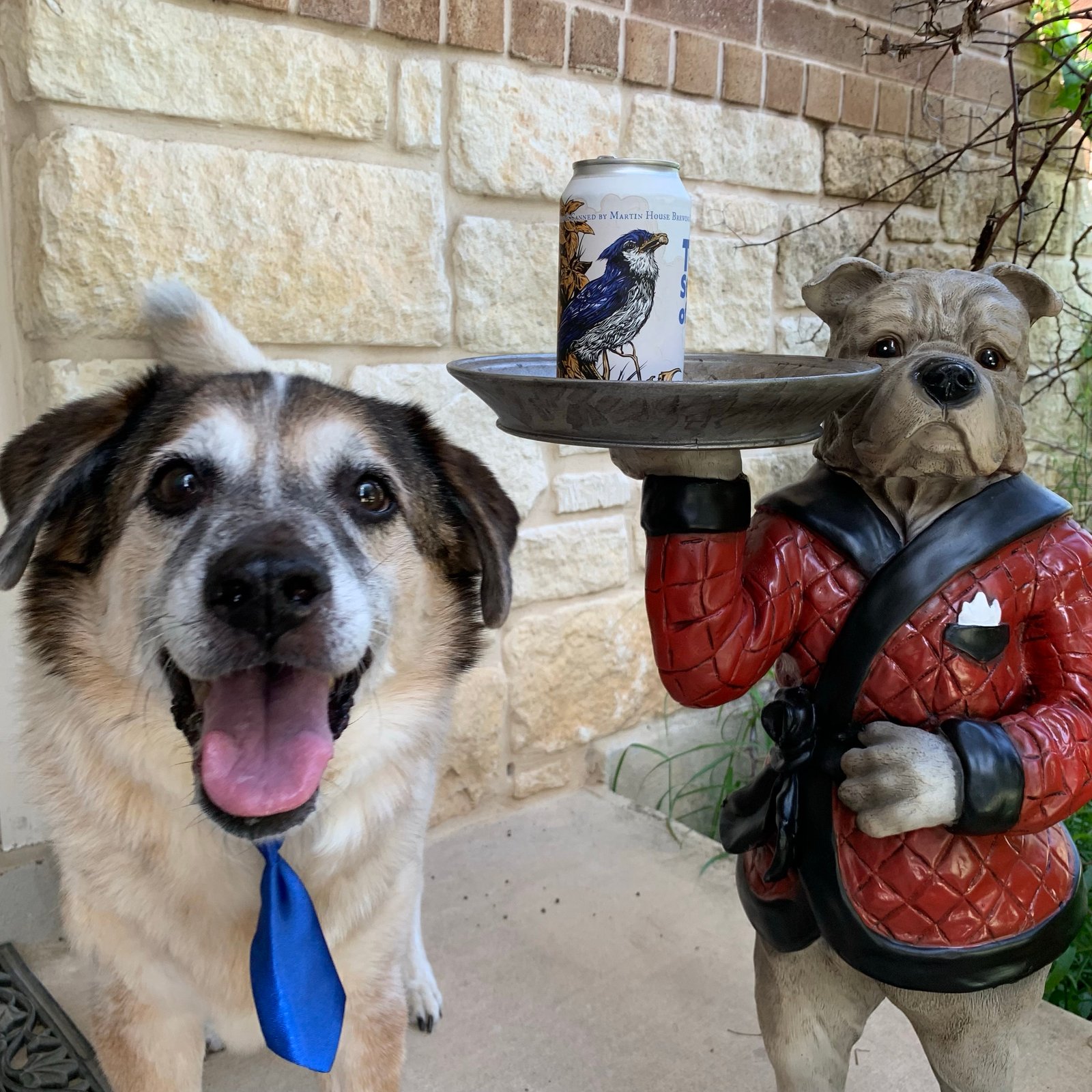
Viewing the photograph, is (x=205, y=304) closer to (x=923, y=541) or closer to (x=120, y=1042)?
(x=120, y=1042)

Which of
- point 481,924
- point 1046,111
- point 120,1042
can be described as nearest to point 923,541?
point 120,1042

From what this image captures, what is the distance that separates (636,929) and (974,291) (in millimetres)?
1509

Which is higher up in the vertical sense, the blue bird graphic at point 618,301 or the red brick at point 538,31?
the red brick at point 538,31

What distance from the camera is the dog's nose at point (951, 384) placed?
1.03 meters

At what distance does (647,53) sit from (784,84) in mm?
495

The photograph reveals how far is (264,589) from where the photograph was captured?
1063mm

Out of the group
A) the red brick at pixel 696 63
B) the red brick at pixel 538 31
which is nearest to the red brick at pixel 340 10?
the red brick at pixel 538 31

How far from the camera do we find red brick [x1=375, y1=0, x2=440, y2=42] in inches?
77.2

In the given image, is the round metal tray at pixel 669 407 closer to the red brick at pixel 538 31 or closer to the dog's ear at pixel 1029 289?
the dog's ear at pixel 1029 289

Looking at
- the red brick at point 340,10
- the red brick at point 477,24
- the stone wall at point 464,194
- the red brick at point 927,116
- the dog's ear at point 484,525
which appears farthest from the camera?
the red brick at point 927,116

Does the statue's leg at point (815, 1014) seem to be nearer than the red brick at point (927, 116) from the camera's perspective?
Yes

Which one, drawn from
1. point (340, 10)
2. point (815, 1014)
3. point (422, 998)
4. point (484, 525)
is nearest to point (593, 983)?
point (422, 998)

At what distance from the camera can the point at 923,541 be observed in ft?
3.60

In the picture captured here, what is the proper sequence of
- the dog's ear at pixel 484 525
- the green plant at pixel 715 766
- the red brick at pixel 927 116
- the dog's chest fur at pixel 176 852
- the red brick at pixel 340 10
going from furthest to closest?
the red brick at pixel 927 116, the green plant at pixel 715 766, the red brick at pixel 340 10, the dog's ear at pixel 484 525, the dog's chest fur at pixel 176 852
